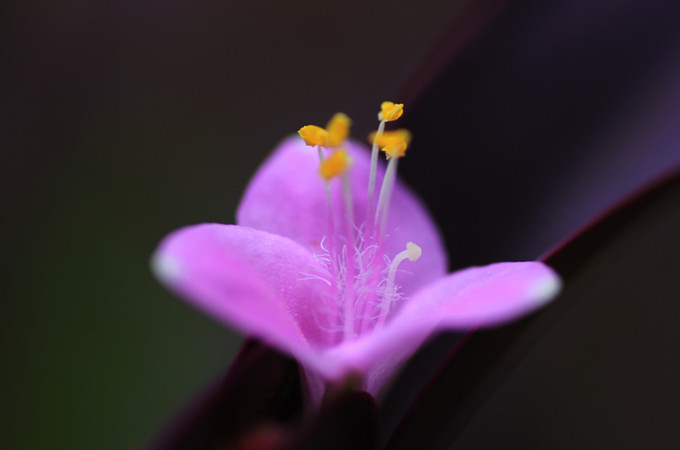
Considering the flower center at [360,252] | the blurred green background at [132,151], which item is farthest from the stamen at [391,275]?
the blurred green background at [132,151]

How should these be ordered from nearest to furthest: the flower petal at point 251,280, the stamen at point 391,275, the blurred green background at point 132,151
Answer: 1. the flower petal at point 251,280
2. the stamen at point 391,275
3. the blurred green background at point 132,151

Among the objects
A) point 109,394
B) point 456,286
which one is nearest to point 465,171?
point 456,286

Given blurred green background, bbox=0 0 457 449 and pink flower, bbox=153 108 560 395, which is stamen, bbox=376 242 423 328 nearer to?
pink flower, bbox=153 108 560 395

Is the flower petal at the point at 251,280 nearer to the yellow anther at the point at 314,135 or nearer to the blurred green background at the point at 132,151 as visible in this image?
the yellow anther at the point at 314,135

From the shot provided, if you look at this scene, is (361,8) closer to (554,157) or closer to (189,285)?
(554,157)

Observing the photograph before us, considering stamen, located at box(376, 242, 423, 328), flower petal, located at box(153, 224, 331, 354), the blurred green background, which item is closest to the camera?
flower petal, located at box(153, 224, 331, 354)

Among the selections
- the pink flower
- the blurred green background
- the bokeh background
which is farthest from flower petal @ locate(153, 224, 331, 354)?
the blurred green background

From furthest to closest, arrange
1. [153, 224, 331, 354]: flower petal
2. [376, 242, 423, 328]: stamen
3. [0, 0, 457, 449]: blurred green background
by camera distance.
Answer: [0, 0, 457, 449]: blurred green background → [376, 242, 423, 328]: stamen → [153, 224, 331, 354]: flower petal

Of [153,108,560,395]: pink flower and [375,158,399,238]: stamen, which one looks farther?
[375,158,399,238]: stamen

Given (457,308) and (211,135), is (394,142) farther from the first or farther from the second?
(211,135)
